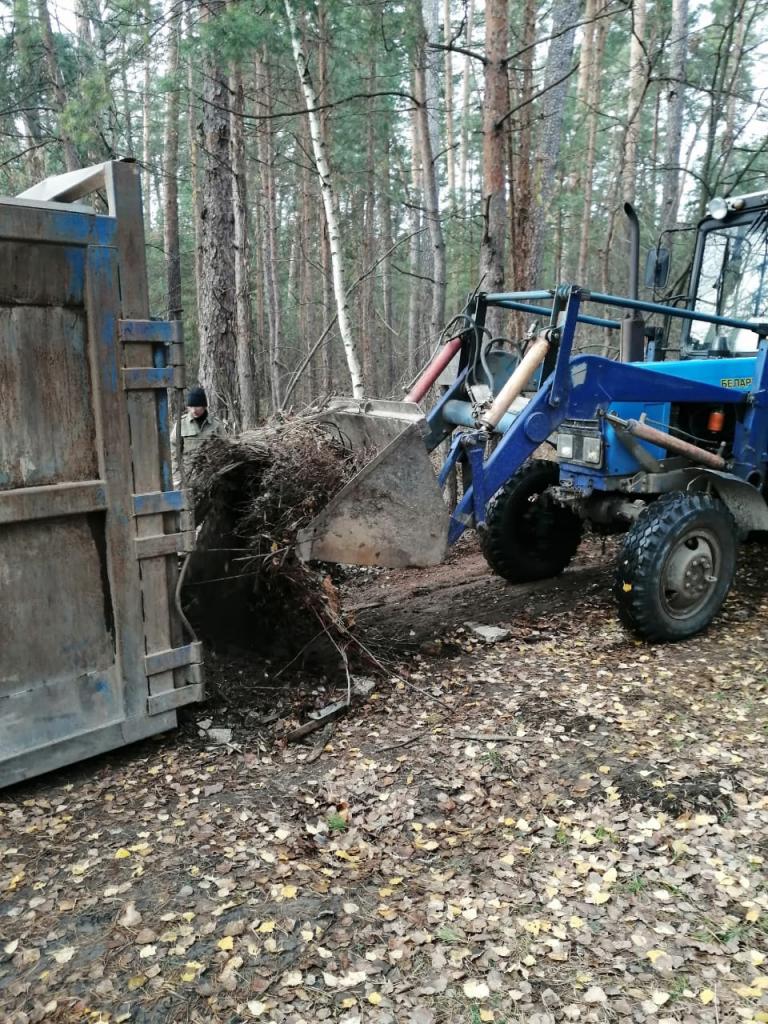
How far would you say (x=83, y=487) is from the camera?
12.1 ft

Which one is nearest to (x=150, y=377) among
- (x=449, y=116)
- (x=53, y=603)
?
(x=53, y=603)

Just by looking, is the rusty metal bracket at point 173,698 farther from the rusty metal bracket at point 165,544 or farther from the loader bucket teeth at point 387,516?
the loader bucket teeth at point 387,516

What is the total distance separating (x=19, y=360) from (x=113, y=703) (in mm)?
1694

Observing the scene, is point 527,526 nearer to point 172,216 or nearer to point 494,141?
point 494,141

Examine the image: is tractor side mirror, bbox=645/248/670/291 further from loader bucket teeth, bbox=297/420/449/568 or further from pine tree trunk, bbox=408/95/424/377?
pine tree trunk, bbox=408/95/424/377

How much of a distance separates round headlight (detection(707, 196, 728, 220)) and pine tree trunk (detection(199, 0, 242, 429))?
533cm

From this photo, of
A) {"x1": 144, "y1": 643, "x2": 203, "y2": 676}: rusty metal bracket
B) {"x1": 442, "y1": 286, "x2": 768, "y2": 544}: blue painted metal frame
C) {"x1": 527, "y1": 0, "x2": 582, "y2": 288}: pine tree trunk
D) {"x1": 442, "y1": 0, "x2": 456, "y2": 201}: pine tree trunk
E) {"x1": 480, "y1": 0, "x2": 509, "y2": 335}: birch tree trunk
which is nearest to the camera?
{"x1": 144, "y1": 643, "x2": 203, "y2": 676}: rusty metal bracket

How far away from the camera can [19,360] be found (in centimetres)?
349

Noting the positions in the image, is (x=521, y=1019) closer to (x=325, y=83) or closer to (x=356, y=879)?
A: (x=356, y=879)

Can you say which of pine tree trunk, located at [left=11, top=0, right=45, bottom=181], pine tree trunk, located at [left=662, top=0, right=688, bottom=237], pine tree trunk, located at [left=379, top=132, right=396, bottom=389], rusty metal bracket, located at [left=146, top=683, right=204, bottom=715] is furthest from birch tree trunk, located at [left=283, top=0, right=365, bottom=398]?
pine tree trunk, located at [left=379, top=132, right=396, bottom=389]

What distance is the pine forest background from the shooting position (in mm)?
9094

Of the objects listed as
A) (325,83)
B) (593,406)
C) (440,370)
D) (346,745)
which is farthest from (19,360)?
(325,83)

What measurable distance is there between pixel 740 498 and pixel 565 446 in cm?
139

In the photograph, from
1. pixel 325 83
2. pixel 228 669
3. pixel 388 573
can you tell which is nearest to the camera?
pixel 228 669
